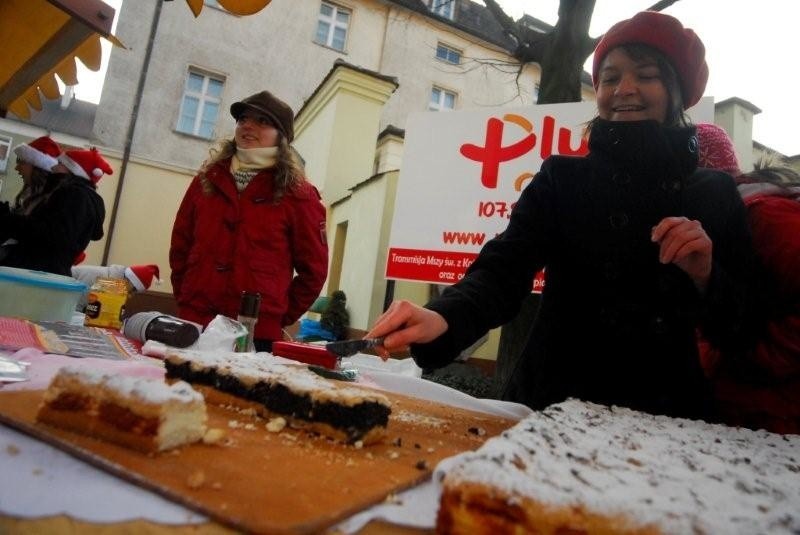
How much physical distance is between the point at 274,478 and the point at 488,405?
1.09 metres

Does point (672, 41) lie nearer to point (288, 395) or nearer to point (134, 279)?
point (288, 395)

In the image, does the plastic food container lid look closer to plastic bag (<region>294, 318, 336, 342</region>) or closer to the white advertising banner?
the white advertising banner

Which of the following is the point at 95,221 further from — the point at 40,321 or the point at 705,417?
the point at 705,417

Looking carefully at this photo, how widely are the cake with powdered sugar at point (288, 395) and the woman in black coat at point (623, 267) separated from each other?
0.91ft

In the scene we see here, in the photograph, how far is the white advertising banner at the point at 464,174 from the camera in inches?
175

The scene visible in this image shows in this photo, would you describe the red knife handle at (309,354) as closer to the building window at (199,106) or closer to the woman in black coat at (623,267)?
the woman in black coat at (623,267)

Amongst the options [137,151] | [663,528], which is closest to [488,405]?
[663,528]

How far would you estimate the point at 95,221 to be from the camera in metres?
3.66

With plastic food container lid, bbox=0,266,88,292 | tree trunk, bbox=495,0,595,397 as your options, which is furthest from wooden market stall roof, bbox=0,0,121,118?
tree trunk, bbox=495,0,595,397

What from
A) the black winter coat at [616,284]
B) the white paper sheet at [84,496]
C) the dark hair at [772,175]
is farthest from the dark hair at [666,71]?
the white paper sheet at [84,496]

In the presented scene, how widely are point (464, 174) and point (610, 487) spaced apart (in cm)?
426

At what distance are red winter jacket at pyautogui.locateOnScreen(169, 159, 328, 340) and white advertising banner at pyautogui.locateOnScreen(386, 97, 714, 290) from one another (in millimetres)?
1854

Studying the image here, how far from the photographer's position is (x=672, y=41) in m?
1.71

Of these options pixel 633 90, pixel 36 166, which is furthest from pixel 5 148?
pixel 633 90
